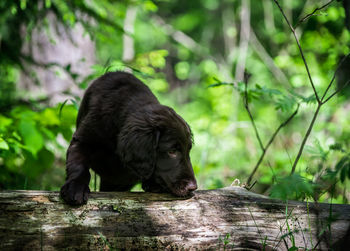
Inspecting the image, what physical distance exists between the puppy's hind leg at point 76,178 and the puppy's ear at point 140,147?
0.32 metres

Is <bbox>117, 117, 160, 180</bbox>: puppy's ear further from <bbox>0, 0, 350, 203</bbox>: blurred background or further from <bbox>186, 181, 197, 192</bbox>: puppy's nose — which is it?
<bbox>0, 0, 350, 203</bbox>: blurred background

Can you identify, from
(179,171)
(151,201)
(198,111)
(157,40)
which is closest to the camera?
(151,201)

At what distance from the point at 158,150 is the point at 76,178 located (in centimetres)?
67

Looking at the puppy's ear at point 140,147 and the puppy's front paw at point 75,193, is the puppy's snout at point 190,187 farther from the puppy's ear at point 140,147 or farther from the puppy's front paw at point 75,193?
the puppy's front paw at point 75,193

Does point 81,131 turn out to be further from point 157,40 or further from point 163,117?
point 157,40

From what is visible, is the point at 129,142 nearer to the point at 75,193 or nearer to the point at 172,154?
the point at 172,154

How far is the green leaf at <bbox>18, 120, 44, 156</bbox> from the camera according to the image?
3.39 meters

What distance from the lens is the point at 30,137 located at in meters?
3.43

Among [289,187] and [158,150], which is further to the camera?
[158,150]

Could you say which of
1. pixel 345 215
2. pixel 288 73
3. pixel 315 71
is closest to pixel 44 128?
pixel 345 215

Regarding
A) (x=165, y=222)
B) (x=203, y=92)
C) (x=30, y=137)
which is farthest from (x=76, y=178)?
(x=203, y=92)

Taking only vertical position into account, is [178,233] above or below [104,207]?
below

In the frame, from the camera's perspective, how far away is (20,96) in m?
5.82

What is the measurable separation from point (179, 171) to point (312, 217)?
104 centimetres
